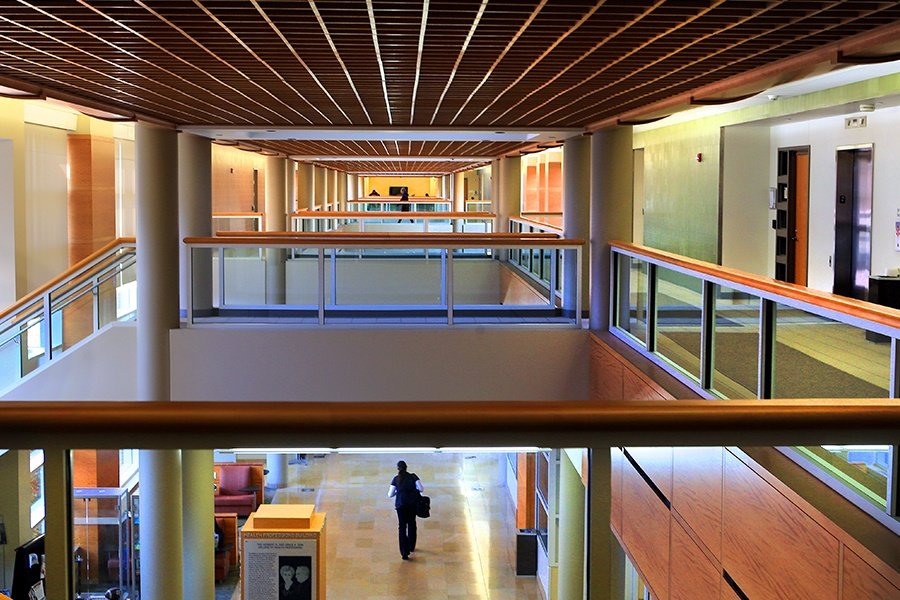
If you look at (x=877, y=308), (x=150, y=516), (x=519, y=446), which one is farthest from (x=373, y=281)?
(x=519, y=446)

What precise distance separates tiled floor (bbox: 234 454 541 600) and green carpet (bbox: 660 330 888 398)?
9.31m

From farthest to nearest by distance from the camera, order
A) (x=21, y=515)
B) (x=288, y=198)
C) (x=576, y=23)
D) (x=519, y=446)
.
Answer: (x=288, y=198)
(x=576, y=23)
(x=21, y=515)
(x=519, y=446)

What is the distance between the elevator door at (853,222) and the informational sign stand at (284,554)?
8.17 m

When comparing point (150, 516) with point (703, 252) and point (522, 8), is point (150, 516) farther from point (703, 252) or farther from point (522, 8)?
point (703, 252)

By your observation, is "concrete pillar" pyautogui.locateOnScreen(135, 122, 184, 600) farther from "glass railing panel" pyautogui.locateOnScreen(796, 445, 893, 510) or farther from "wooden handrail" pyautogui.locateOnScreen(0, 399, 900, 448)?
"wooden handrail" pyautogui.locateOnScreen(0, 399, 900, 448)

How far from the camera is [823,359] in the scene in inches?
188

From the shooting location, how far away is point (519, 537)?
15.2 m

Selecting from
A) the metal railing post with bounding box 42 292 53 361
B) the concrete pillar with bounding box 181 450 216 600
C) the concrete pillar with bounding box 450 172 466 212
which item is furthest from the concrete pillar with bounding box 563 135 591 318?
the concrete pillar with bounding box 450 172 466 212

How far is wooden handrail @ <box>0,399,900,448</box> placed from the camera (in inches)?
62.7

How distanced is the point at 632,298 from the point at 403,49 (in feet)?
12.1

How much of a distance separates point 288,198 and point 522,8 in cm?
1421

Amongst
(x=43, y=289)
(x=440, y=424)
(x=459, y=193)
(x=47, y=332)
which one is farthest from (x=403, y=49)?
(x=459, y=193)

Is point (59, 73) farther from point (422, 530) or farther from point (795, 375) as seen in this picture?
point (422, 530)

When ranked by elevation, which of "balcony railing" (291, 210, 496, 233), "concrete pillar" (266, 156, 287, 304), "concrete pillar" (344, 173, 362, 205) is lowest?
"balcony railing" (291, 210, 496, 233)
